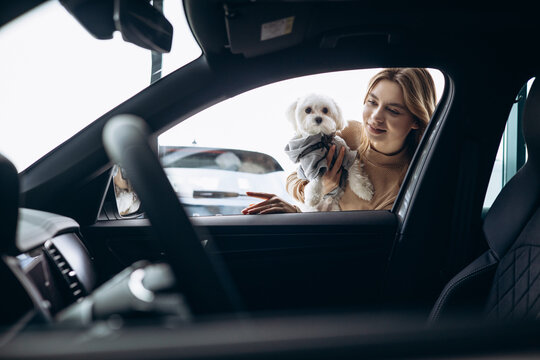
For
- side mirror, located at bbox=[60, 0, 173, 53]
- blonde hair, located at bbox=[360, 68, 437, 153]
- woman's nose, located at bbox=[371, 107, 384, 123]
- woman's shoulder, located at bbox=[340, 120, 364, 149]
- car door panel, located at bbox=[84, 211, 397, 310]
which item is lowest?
car door panel, located at bbox=[84, 211, 397, 310]

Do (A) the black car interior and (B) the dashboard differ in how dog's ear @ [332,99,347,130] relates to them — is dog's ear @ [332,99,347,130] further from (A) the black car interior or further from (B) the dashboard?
(B) the dashboard

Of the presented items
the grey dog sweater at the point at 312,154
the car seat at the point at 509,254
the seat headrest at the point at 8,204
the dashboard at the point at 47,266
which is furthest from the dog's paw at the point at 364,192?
the seat headrest at the point at 8,204

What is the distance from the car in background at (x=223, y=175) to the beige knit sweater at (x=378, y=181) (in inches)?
3.2

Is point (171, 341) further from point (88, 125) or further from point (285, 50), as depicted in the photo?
point (285, 50)

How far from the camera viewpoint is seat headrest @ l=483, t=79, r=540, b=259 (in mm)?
1327

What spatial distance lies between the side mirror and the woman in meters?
0.90

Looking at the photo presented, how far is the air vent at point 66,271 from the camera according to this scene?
1.10m

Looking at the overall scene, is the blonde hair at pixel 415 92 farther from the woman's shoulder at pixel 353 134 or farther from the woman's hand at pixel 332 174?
the woman's hand at pixel 332 174

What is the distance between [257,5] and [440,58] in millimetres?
759

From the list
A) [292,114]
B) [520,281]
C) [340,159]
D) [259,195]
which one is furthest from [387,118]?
[520,281]

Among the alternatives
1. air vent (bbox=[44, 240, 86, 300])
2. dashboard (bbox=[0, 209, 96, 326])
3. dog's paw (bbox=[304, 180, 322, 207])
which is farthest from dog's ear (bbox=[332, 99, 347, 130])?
air vent (bbox=[44, 240, 86, 300])

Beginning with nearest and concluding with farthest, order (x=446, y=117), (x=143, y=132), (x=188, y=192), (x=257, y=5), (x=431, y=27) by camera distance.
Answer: (x=143, y=132), (x=257, y=5), (x=431, y=27), (x=446, y=117), (x=188, y=192)

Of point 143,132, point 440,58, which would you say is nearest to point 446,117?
point 440,58

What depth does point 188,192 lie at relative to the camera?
194 cm
